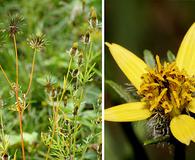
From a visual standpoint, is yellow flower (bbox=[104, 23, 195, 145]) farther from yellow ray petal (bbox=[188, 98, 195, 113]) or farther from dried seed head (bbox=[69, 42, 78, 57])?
dried seed head (bbox=[69, 42, 78, 57])

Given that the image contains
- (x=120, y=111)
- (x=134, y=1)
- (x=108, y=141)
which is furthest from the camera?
(x=134, y=1)

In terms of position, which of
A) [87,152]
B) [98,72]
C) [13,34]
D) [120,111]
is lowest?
[87,152]

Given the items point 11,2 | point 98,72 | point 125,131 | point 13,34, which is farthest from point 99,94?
point 11,2

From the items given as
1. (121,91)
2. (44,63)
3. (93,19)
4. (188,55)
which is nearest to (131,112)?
(121,91)

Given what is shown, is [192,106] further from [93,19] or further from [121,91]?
[93,19]

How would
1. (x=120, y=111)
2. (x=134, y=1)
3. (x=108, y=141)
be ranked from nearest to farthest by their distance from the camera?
1. (x=120, y=111)
2. (x=108, y=141)
3. (x=134, y=1)

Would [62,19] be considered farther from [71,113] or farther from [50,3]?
[71,113]
